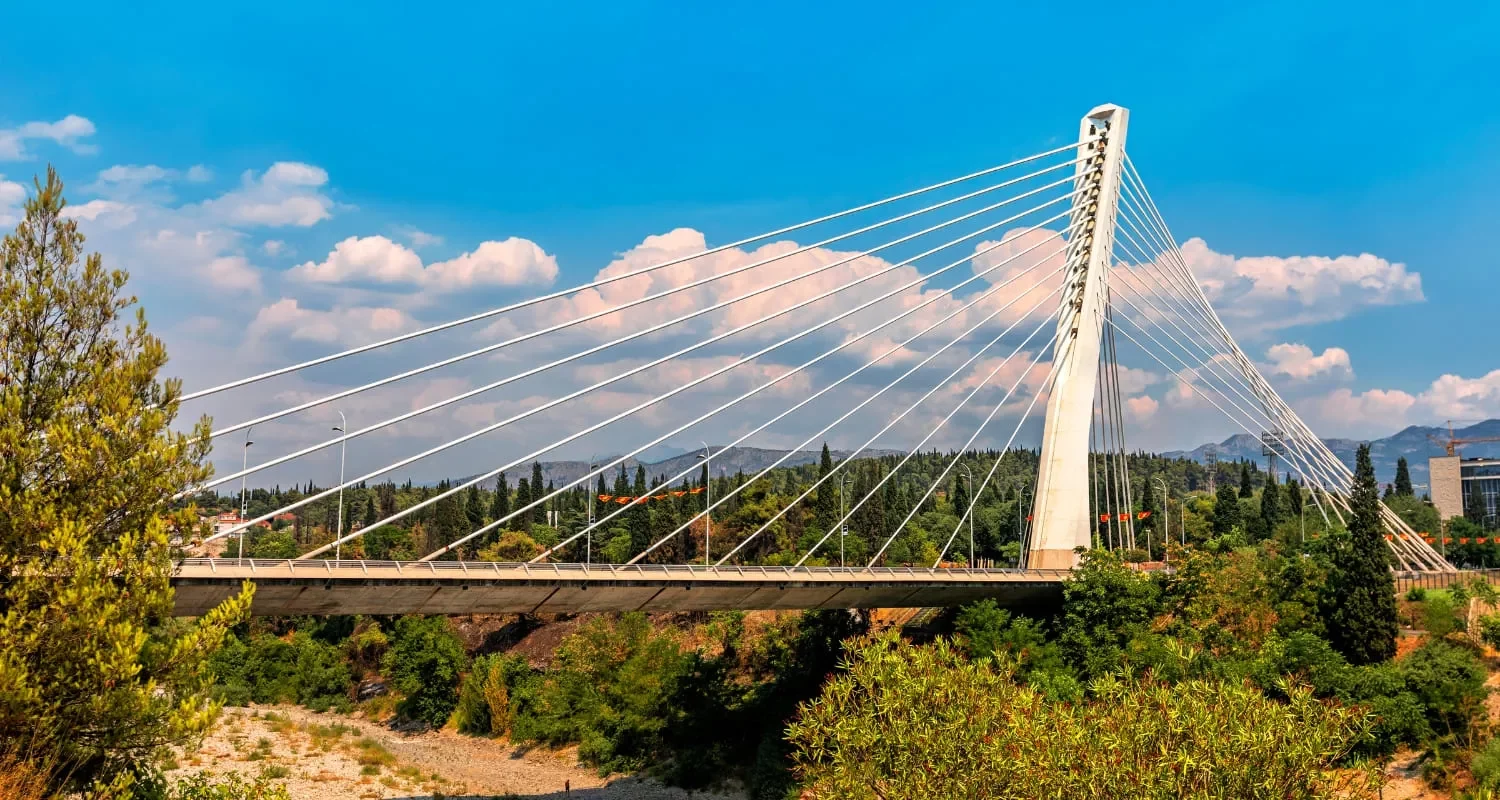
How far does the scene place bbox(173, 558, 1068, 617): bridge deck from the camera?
108 ft

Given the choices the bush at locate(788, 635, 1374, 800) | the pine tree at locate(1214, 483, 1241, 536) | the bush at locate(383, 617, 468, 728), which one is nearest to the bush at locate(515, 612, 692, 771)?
the bush at locate(383, 617, 468, 728)

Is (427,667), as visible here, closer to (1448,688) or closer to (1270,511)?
(1448,688)

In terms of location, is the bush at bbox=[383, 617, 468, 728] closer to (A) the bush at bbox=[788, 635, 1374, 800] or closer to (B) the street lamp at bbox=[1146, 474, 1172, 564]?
(B) the street lamp at bbox=[1146, 474, 1172, 564]

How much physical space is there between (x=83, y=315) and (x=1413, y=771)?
39.2m

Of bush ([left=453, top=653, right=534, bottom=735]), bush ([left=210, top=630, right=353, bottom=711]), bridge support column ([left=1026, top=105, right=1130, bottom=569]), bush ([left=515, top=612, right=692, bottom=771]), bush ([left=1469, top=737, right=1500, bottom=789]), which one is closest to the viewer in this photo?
bush ([left=1469, top=737, right=1500, bottom=789])

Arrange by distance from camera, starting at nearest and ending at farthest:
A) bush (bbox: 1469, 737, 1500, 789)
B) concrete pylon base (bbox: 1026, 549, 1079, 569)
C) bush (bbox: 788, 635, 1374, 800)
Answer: bush (bbox: 788, 635, 1374, 800) < bush (bbox: 1469, 737, 1500, 789) < concrete pylon base (bbox: 1026, 549, 1079, 569)

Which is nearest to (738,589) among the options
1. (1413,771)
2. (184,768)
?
(1413,771)

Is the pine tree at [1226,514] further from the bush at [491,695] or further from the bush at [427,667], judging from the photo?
the bush at [427,667]

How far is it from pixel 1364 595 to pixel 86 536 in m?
42.4

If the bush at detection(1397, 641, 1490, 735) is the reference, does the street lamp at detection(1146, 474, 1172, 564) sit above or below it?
above

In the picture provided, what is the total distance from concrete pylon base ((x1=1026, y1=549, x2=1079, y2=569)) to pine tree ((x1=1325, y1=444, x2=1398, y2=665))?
10.1 metres

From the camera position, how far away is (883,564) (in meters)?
79.6

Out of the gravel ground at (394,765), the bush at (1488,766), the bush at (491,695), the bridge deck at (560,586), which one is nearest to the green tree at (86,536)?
the bridge deck at (560,586)

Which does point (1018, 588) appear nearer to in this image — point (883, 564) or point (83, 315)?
point (883, 564)
